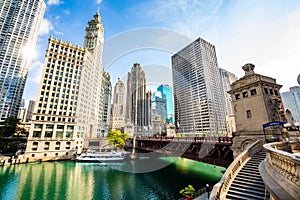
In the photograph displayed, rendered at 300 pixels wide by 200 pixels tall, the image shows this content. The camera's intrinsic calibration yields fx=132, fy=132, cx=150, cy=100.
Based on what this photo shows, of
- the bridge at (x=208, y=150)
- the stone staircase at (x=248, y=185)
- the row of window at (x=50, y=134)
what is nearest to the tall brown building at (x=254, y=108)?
the bridge at (x=208, y=150)

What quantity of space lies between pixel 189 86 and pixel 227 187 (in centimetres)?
12564

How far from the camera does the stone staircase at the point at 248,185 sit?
32.2ft

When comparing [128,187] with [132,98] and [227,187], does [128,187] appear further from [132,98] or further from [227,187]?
[132,98]

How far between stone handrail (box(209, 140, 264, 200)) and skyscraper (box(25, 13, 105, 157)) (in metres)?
58.0

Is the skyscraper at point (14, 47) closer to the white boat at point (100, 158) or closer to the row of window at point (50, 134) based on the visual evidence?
the row of window at point (50, 134)

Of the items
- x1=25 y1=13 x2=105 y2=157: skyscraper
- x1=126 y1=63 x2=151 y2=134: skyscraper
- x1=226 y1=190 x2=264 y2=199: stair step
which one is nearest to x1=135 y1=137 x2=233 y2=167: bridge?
x1=226 y1=190 x2=264 y2=199: stair step

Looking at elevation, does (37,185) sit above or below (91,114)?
below

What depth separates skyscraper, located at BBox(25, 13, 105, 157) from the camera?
165 ft

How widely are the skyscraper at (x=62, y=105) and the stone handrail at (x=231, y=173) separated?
58.0 meters

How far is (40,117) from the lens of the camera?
51.7 meters

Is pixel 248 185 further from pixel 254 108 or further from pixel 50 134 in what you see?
pixel 50 134

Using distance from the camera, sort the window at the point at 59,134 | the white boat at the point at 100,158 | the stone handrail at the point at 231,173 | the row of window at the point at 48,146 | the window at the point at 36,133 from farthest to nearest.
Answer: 1. the window at the point at 59,134
2. the window at the point at 36,133
3. the row of window at the point at 48,146
4. the white boat at the point at 100,158
5. the stone handrail at the point at 231,173

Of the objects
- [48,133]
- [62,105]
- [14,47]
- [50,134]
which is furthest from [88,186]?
[14,47]

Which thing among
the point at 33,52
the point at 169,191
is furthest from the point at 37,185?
the point at 33,52
